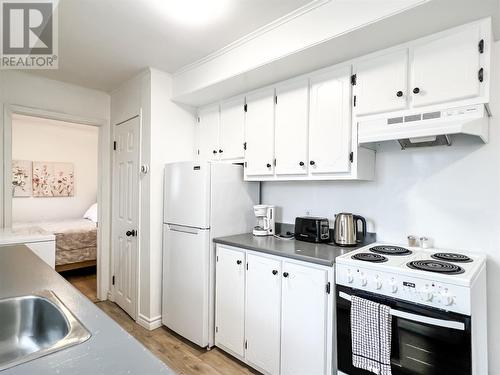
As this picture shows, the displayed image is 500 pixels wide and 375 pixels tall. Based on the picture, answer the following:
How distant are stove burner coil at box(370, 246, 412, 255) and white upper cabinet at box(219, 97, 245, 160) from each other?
1.37 m

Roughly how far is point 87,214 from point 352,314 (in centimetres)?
544

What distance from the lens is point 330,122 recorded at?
2055 mm

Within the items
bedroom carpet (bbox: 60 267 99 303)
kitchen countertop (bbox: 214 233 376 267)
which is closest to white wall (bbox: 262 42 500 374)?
kitchen countertop (bbox: 214 233 376 267)

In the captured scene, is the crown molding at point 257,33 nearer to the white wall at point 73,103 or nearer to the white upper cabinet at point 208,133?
the white upper cabinet at point 208,133

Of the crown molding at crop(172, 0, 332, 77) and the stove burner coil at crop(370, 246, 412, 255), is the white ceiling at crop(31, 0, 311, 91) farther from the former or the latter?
the stove burner coil at crop(370, 246, 412, 255)

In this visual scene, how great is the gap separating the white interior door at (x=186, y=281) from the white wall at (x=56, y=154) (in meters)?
3.59

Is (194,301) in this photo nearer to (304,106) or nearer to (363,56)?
(304,106)

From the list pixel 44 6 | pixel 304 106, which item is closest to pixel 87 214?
pixel 44 6

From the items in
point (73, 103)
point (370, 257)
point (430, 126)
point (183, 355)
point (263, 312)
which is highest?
point (73, 103)

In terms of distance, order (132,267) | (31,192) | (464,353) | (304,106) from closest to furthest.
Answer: (464,353)
(304,106)
(132,267)
(31,192)

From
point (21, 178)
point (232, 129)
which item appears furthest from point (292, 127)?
point (21, 178)

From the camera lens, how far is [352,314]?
156cm

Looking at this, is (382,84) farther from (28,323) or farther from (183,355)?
(183,355)

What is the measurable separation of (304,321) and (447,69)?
172 cm
